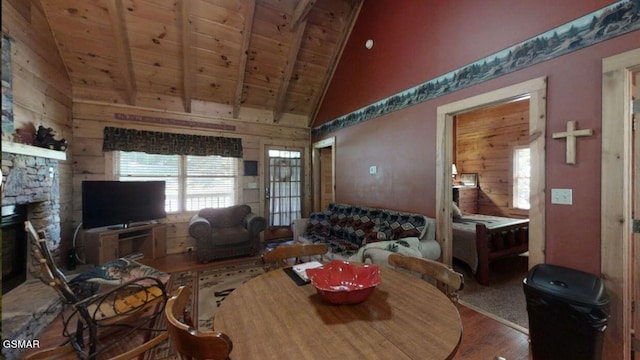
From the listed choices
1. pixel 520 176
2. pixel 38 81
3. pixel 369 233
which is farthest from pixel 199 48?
pixel 520 176

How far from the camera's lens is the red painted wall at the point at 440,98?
1.88 m

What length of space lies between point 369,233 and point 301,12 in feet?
10.5

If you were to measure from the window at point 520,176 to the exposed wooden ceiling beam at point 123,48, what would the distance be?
7166mm

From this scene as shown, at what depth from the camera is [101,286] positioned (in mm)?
2213

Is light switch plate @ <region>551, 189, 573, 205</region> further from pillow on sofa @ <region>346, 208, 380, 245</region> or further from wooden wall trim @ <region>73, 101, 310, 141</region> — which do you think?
wooden wall trim @ <region>73, 101, 310, 141</region>

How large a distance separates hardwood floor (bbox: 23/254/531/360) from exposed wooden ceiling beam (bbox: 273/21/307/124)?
163 inches

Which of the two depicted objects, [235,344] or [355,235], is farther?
[355,235]

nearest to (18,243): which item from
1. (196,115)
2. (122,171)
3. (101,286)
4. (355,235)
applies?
(101,286)

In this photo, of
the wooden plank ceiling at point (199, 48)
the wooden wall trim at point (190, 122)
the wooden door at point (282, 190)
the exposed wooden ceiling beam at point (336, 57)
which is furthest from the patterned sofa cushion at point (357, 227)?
the wooden plank ceiling at point (199, 48)

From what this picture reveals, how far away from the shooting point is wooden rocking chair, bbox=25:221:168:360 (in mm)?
1721

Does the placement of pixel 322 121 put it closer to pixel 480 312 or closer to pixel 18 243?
pixel 480 312

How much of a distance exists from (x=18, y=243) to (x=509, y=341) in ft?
15.2

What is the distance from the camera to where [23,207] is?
2684 mm

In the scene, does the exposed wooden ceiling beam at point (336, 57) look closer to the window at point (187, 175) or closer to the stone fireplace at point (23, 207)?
the window at point (187, 175)
